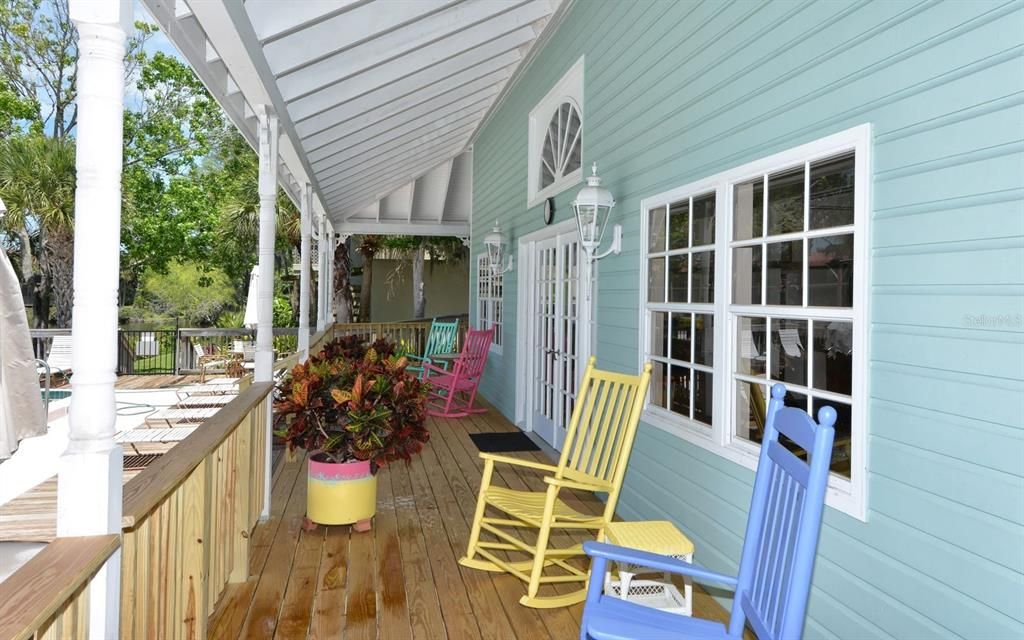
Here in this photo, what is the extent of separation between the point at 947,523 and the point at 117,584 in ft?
7.01

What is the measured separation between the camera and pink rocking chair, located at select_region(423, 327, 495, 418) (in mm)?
7817

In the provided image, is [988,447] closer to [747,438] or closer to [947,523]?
[947,523]

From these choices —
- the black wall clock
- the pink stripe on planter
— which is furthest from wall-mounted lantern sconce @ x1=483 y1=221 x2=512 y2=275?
the pink stripe on planter

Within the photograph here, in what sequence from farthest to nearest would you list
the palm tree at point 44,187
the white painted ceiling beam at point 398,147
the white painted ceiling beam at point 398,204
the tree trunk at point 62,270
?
the tree trunk at point 62,270, the palm tree at point 44,187, the white painted ceiling beam at point 398,204, the white painted ceiling beam at point 398,147

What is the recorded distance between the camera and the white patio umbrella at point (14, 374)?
10.3 feet

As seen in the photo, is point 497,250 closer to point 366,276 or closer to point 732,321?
point 732,321

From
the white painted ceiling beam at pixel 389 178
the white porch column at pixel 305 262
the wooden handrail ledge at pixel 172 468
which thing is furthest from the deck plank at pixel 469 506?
the white painted ceiling beam at pixel 389 178

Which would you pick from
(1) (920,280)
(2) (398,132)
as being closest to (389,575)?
(1) (920,280)

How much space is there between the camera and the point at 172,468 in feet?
6.80

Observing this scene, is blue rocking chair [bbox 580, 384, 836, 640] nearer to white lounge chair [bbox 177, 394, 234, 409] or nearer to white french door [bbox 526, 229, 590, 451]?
white french door [bbox 526, 229, 590, 451]

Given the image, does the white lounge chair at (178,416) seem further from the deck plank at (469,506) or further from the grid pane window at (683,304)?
the grid pane window at (683,304)

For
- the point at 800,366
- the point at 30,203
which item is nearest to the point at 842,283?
the point at 800,366

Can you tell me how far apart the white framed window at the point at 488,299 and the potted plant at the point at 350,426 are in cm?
423

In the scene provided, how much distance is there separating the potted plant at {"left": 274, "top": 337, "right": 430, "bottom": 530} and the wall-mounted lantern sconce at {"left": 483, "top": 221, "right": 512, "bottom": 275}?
12.7 ft
